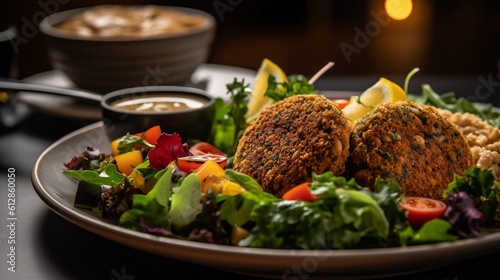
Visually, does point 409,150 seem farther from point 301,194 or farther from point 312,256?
point 312,256

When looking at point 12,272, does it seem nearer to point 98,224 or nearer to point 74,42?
point 98,224

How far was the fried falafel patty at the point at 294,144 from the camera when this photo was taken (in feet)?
7.05

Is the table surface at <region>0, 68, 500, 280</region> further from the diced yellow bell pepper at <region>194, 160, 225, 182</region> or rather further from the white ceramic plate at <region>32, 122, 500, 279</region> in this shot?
the diced yellow bell pepper at <region>194, 160, 225, 182</region>

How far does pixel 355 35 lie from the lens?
6.95 m

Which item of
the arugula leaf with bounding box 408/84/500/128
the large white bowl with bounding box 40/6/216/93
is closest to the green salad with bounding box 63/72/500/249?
the arugula leaf with bounding box 408/84/500/128

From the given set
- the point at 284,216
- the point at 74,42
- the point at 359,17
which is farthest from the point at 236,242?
the point at 359,17

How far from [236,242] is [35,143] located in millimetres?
1874

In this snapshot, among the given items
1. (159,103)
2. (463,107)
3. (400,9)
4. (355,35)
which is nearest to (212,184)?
(159,103)

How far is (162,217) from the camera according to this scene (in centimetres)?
206

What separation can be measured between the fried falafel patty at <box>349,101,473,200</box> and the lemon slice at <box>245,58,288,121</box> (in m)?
1.01

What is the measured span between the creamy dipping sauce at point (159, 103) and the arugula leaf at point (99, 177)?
0.71 m

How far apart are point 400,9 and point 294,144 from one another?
16.7 ft

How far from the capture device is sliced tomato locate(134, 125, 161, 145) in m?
2.79

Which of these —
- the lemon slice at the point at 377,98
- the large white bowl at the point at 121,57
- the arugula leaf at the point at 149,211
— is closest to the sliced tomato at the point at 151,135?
the arugula leaf at the point at 149,211
